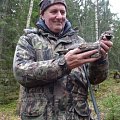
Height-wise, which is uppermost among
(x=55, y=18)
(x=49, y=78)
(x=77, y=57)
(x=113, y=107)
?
(x=55, y=18)

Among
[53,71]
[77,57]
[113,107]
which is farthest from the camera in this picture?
[113,107]

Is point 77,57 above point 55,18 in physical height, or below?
below

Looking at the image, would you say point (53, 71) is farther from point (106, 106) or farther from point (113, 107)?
point (106, 106)

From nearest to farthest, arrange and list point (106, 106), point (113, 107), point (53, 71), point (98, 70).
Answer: point (53, 71), point (98, 70), point (113, 107), point (106, 106)

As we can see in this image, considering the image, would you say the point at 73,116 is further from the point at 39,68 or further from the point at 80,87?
the point at 39,68

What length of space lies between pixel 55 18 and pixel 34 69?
605 millimetres

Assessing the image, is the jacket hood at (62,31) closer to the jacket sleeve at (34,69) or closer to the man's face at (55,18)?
the man's face at (55,18)

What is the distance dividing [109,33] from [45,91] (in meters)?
0.79

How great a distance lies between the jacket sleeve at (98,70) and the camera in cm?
307

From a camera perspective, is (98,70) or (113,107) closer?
(98,70)

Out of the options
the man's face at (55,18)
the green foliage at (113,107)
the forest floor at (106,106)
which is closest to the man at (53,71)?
the man's face at (55,18)

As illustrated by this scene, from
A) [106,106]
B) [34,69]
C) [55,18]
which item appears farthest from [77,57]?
[106,106]

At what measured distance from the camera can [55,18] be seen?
10.4ft

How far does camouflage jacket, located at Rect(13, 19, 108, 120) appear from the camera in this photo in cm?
286
